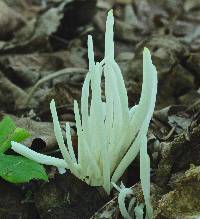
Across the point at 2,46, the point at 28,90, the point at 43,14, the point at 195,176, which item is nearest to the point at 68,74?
the point at 28,90

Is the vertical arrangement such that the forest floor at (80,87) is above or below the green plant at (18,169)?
below

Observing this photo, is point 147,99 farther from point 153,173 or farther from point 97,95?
point 153,173

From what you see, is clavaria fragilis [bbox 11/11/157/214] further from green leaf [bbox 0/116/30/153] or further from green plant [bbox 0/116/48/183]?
green leaf [bbox 0/116/30/153]

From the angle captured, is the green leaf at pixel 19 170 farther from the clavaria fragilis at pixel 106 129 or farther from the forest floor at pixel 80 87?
the forest floor at pixel 80 87

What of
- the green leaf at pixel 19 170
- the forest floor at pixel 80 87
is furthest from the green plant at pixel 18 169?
the forest floor at pixel 80 87

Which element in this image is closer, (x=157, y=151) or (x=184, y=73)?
(x=157, y=151)
